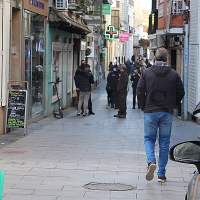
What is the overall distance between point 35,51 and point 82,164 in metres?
8.21

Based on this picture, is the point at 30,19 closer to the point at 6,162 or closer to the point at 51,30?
the point at 51,30

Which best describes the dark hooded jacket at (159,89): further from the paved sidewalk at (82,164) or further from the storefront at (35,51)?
the storefront at (35,51)

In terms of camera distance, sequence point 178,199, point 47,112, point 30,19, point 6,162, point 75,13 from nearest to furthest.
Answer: point 178,199 < point 6,162 < point 30,19 < point 47,112 < point 75,13

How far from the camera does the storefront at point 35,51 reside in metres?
16.3

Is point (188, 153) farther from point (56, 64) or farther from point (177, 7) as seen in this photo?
point (177, 7)

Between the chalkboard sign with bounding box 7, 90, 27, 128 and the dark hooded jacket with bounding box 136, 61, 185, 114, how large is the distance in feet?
19.0

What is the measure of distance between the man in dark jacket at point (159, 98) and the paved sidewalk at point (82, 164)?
2.02 ft

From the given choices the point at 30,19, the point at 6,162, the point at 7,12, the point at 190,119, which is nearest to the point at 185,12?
the point at 190,119

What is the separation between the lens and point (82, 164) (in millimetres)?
9867

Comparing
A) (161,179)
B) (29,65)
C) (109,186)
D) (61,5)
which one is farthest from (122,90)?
(109,186)

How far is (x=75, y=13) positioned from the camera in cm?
2480

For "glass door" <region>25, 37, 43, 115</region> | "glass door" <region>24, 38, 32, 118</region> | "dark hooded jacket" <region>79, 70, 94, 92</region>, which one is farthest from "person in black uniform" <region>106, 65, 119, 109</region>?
"glass door" <region>24, 38, 32, 118</region>

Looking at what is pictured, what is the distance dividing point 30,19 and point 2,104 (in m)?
4.02

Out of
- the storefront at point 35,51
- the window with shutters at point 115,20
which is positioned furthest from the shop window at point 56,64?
the window with shutters at point 115,20
